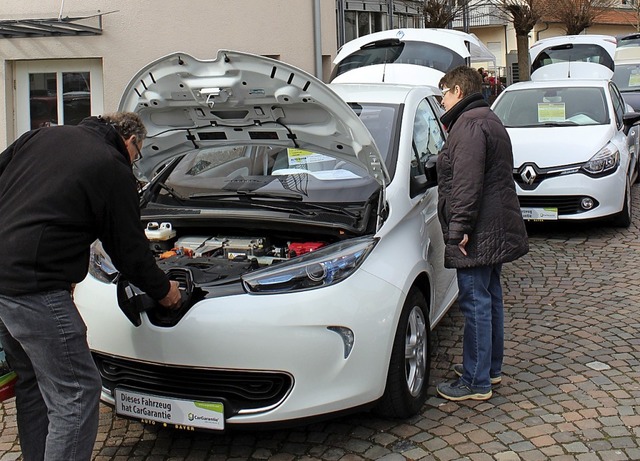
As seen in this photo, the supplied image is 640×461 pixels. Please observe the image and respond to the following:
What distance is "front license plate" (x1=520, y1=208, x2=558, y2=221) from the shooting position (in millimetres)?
7809

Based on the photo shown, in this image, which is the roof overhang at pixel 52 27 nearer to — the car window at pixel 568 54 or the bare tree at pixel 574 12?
the car window at pixel 568 54

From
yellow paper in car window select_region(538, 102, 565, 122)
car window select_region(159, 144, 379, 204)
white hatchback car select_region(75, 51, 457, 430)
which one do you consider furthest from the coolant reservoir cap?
yellow paper in car window select_region(538, 102, 565, 122)

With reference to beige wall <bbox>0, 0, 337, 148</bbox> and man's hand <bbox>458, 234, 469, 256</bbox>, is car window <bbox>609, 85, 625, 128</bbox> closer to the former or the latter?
man's hand <bbox>458, 234, 469, 256</bbox>

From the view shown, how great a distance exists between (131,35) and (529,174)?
6.56 metres

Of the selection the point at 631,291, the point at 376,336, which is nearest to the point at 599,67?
the point at 631,291

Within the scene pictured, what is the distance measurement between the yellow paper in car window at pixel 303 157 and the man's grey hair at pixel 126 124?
4.92 ft

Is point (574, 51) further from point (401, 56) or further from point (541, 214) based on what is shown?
point (541, 214)

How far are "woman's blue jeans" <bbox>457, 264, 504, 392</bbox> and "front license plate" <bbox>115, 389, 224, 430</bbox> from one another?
1545mm

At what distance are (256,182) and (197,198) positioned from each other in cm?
37

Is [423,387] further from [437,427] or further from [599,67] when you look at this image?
[599,67]

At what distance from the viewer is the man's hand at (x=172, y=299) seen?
3203mm

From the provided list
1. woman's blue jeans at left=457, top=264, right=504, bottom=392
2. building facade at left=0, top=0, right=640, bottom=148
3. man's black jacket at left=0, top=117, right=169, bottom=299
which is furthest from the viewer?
building facade at left=0, top=0, right=640, bottom=148

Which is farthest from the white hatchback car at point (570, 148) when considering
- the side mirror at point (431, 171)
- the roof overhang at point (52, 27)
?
the roof overhang at point (52, 27)

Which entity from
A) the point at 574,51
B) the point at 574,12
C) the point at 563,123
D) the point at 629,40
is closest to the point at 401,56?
the point at 563,123
